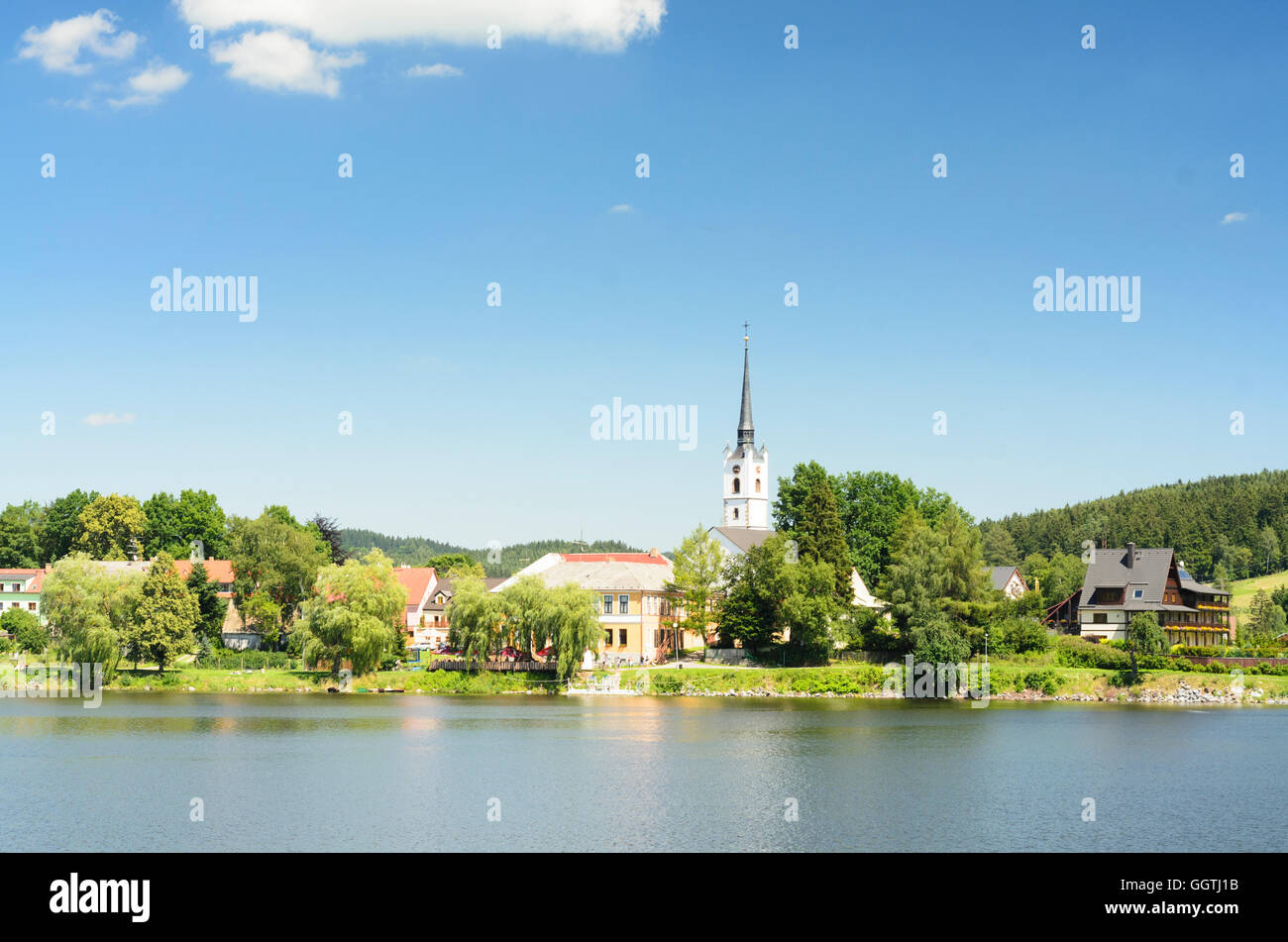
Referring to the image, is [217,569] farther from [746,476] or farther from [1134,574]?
[1134,574]

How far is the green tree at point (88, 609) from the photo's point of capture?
6688 cm

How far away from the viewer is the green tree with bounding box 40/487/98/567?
122312mm

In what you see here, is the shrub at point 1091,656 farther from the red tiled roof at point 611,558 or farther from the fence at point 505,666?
the red tiled roof at point 611,558

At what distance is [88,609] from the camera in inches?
2672

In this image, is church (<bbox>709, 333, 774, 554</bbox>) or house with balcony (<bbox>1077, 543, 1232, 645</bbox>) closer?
house with balcony (<bbox>1077, 543, 1232, 645</bbox>)

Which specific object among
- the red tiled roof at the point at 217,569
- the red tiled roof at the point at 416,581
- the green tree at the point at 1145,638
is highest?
the red tiled roof at the point at 217,569

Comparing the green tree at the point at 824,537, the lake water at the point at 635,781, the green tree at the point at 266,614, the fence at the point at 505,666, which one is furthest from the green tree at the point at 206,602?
the green tree at the point at 824,537

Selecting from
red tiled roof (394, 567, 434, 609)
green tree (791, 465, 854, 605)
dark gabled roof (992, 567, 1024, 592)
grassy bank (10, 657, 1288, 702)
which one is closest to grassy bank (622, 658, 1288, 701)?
grassy bank (10, 657, 1288, 702)

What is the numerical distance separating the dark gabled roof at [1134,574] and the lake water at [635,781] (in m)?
28.1

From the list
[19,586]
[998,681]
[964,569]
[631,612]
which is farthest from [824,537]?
[19,586]

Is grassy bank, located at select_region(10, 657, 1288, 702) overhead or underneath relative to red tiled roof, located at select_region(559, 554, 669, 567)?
underneath

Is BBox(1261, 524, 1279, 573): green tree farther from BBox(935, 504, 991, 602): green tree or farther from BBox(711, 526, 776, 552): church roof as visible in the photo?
BBox(935, 504, 991, 602): green tree

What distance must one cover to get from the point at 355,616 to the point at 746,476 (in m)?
Answer: 60.2
